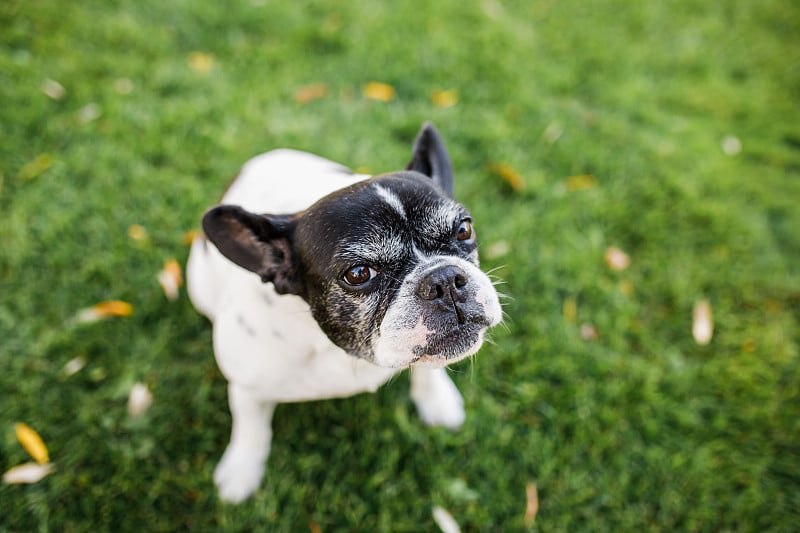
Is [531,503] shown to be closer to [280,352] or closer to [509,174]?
[280,352]

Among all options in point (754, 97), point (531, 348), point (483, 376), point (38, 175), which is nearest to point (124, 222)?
point (38, 175)

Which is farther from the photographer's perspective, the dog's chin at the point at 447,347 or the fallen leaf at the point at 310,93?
the fallen leaf at the point at 310,93

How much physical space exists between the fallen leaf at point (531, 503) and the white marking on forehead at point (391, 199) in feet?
6.39

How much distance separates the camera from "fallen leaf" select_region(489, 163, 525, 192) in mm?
4555

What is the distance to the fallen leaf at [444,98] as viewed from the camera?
5.10 m

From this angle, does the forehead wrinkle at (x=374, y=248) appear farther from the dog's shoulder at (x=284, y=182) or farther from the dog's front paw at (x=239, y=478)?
the dog's front paw at (x=239, y=478)

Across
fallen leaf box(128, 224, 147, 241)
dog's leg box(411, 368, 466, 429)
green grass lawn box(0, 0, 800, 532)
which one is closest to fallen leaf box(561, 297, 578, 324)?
green grass lawn box(0, 0, 800, 532)

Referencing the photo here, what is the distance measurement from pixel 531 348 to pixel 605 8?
4.69 meters

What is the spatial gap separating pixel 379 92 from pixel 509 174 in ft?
4.98

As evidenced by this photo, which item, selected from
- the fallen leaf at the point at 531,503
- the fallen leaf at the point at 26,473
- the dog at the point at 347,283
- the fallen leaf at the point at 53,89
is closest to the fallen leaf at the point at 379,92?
the dog at the point at 347,283

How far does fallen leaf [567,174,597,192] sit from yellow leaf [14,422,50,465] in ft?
13.8

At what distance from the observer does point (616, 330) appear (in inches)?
152

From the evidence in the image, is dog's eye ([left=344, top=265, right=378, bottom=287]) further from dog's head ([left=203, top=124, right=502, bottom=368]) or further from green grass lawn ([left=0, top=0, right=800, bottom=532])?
green grass lawn ([left=0, top=0, right=800, bottom=532])

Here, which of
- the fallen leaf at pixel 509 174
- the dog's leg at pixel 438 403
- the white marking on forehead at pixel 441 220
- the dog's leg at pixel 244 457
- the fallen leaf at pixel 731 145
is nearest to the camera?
the white marking on forehead at pixel 441 220
